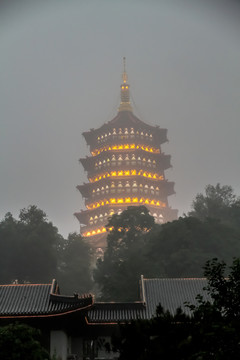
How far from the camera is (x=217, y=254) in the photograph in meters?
44.6

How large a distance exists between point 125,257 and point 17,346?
36525 mm

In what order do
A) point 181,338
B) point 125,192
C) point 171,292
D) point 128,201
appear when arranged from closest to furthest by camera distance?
1. point 181,338
2. point 171,292
3. point 128,201
4. point 125,192

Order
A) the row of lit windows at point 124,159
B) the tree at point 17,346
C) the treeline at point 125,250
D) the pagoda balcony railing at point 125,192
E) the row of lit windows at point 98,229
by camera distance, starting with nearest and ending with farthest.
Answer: the tree at point 17,346
the treeline at point 125,250
the row of lit windows at point 98,229
the pagoda balcony railing at point 125,192
the row of lit windows at point 124,159

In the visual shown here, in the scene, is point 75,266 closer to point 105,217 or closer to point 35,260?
point 35,260

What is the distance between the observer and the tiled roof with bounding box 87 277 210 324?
83.6ft

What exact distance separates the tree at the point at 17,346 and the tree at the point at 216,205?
4362 centimetres

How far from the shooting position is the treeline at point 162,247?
3872cm

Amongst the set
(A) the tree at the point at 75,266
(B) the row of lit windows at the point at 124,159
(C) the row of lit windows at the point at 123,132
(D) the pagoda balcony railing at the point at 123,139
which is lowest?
(A) the tree at the point at 75,266

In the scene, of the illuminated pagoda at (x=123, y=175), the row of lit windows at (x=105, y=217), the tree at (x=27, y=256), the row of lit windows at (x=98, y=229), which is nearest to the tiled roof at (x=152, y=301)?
the tree at (x=27, y=256)

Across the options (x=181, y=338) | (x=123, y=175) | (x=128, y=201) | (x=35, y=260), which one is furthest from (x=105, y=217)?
(x=181, y=338)

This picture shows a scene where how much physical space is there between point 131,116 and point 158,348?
75.2 m

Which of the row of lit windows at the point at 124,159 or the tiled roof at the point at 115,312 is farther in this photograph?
the row of lit windows at the point at 124,159

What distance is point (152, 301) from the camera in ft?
87.5

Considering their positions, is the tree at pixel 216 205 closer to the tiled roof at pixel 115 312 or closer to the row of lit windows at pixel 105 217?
the row of lit windows at pixel 105 217
